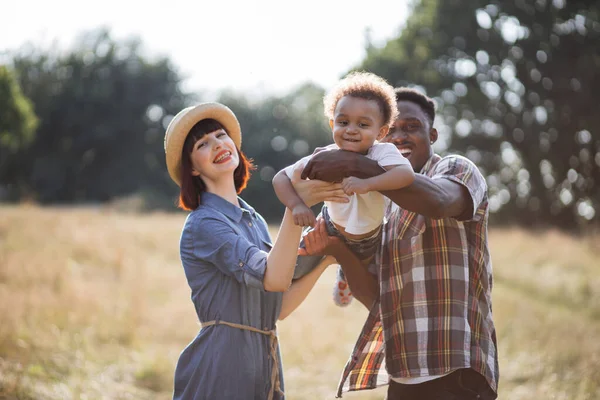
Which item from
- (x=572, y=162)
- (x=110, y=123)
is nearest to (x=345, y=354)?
(x=572, y=162)

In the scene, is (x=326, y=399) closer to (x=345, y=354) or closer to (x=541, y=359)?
(x=345, y=354)

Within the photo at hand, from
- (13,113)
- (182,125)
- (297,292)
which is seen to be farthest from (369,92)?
(13,113)

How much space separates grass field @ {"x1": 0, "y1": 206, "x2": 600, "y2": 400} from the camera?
19.1 ft

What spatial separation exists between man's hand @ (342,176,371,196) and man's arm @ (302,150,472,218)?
0.03 metres

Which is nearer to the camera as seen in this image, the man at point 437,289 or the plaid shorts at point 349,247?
the man at point 437,289


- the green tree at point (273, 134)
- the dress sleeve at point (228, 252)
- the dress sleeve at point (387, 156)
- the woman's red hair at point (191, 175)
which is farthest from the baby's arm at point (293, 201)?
the green tree at point (273, 134)

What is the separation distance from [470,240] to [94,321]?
6022 mm

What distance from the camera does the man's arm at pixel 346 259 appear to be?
2.61 m

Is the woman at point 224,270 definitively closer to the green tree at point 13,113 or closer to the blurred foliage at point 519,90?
the green tree at point 13,113

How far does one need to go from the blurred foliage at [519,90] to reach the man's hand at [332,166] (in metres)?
18.7

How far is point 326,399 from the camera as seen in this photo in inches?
238

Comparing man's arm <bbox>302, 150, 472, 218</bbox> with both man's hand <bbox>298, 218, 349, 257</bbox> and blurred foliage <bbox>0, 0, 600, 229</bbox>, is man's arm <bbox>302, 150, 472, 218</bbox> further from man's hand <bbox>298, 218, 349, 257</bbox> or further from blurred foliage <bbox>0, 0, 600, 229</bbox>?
blurred foliage <bbox>0, 0, 600, 229</bbox>

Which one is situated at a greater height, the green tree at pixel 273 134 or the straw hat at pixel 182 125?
the green tree at pixel 273 134

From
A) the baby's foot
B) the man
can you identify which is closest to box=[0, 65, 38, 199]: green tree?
the baby's foot
